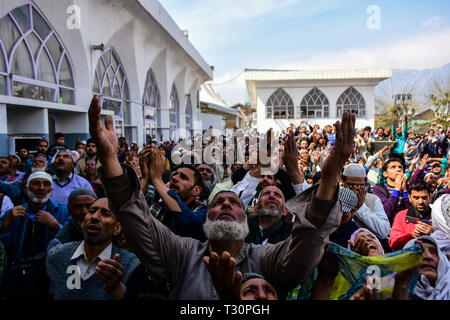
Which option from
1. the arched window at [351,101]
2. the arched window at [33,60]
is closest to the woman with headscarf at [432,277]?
the arched window at [33,60]

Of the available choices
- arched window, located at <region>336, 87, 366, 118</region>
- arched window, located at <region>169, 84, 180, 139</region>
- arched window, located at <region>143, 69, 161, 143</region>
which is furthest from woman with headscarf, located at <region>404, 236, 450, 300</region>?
arched window, located at <region>336, 87, 366, 118</region>

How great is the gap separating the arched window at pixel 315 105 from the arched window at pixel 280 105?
899 mm

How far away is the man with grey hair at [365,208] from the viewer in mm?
2857

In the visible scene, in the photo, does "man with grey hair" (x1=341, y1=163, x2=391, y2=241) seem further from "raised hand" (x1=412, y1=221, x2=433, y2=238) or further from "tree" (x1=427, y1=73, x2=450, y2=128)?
"tree" (x1=427, y1=73, x2=450, y2=128)

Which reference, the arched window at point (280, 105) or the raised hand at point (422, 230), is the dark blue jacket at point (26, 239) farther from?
the arched window at point (280, 105)

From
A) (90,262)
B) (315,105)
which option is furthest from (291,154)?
(315,105)

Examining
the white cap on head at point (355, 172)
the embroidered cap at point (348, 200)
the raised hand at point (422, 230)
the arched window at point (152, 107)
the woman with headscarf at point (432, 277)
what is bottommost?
the woman with headscarf at point (432, 277)

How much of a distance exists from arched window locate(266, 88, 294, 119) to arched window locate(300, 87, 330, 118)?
0.90m

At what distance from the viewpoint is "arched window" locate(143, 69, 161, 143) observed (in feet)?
51.9

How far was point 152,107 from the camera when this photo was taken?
16625 mm

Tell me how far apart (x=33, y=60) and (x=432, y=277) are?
9.14m
